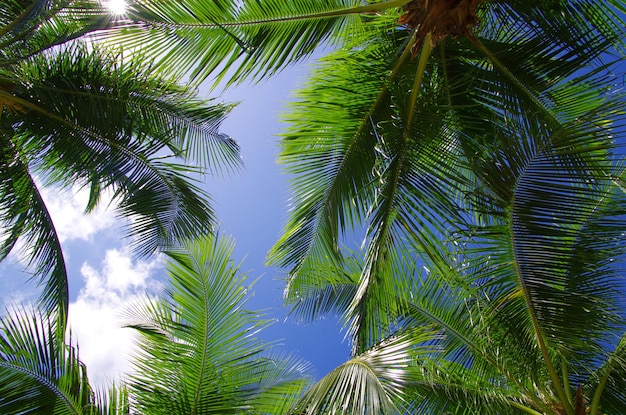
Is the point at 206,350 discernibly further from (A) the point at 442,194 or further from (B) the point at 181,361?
(A) the point at 442,194

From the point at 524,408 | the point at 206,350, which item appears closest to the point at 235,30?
the point at 206,350

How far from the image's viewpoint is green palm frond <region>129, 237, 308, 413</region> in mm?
4980

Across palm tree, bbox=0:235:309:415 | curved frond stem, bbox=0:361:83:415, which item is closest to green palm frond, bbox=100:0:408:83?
palm tree, bbox=0:235:309:415

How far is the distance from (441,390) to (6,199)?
16.8 feet

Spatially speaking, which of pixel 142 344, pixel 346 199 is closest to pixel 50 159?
pixel 142 344

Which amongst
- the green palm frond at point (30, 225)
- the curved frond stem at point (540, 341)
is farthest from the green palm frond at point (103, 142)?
the curved frond stem at point (540, 341)

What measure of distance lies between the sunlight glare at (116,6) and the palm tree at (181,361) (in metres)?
2.41

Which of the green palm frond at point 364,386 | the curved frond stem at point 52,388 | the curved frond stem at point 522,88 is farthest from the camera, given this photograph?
the curved frond stem at point 522,88

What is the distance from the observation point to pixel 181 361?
507 centimetres

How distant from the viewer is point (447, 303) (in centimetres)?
592

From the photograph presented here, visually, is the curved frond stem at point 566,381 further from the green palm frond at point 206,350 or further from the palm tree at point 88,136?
the palm tree at point 88,136

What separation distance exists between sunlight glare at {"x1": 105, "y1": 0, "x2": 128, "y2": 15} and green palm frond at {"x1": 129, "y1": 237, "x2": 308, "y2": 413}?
241 centimetres

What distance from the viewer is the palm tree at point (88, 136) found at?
534 cm

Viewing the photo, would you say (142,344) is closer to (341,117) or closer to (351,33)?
(341,117)
